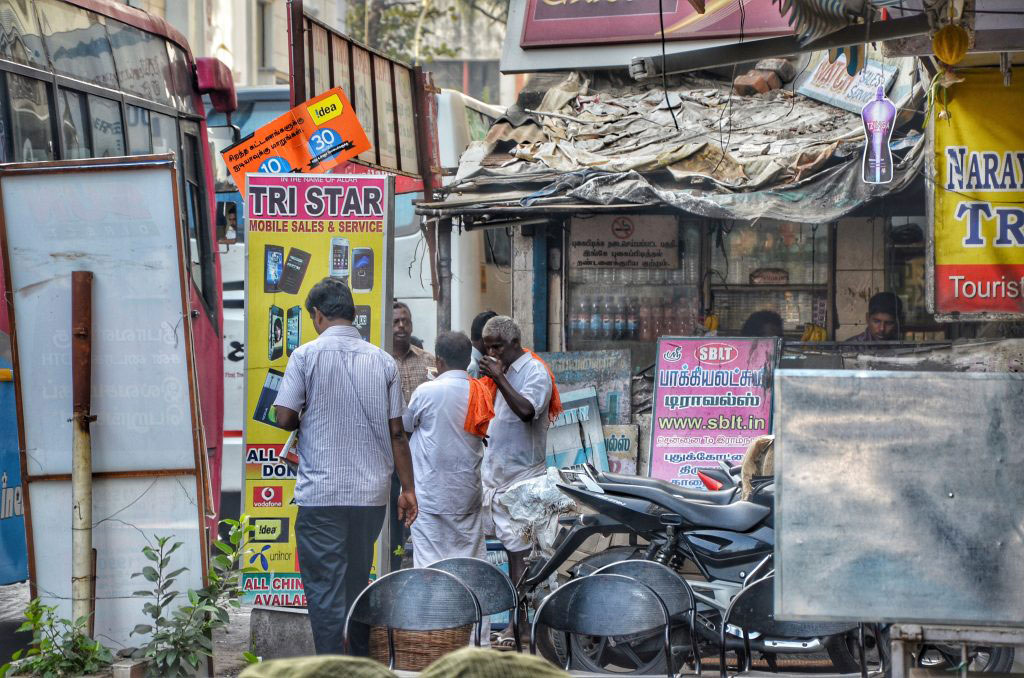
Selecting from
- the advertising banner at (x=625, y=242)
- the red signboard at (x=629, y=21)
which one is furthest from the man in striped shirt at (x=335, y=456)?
the red signboard at (x=629, y=21)

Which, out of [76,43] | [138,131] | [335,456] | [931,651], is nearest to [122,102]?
[138,131]

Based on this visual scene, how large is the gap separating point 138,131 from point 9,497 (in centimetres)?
292

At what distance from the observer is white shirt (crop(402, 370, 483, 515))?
632 centimetres

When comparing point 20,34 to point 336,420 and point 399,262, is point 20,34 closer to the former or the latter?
point 336,420

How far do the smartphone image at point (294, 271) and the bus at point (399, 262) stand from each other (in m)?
4.21

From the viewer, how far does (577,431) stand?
381 inches

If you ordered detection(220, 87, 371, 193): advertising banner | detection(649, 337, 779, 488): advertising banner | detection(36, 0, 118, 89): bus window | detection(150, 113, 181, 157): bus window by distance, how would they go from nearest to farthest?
detection(220, 87, 371, 193): advertising banner < detection(36, 0, 118, 89): bus window < detection(150, 113, 181, 157): bus window < detection(649, 337, 779, 488): advertising banner

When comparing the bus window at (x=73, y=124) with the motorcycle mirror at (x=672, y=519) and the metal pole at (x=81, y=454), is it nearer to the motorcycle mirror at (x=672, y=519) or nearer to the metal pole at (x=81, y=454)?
the metal pole at (x=81, y=454)

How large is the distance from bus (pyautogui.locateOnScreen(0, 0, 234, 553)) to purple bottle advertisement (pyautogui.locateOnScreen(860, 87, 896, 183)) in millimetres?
4345

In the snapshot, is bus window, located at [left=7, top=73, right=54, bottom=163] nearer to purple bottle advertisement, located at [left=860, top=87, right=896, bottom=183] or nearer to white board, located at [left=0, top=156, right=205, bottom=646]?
white board, located at [left=0, top=156, right=205, bottom=646]

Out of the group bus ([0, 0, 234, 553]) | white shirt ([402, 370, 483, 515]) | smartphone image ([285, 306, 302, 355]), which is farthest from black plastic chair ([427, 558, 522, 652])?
bus ([0, 0, 234, 553])

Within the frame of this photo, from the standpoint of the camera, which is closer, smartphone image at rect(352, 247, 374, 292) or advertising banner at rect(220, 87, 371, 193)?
smartphone image at rect(352, 247, 374, 292)

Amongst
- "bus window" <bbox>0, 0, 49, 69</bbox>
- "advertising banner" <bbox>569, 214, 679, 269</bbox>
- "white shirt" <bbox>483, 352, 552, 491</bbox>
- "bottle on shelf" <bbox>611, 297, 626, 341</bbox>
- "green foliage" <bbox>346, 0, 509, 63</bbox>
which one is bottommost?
"white shirt" <bbox>483, 352, 552, 491</bbox>

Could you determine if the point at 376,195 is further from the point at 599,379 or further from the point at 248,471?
the point at 599,379
